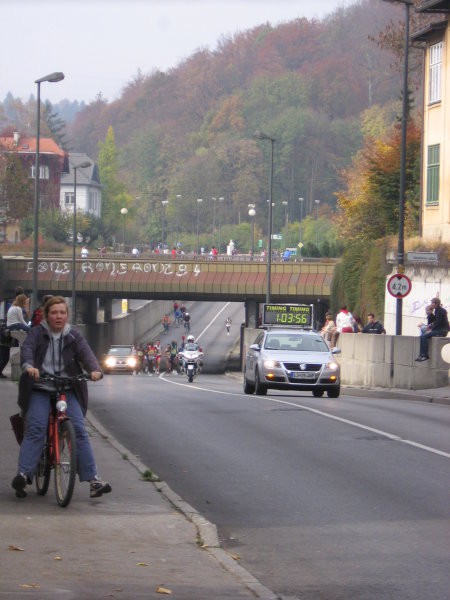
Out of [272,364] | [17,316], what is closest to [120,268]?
[272,364]

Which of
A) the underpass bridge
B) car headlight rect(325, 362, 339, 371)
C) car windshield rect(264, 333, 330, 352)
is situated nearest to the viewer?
car headlight rect(325, 362, 339, 371)

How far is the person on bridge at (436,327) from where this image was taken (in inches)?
1172

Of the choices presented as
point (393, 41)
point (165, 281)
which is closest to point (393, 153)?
point (393, 41)

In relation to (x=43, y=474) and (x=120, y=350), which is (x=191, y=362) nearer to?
(x=120, y=350)

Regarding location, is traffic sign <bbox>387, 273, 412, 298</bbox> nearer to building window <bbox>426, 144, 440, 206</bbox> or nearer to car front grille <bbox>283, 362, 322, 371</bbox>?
car front grille <bbox>283, 362, 322, 371</bbox>

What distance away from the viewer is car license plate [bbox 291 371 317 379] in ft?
89.9

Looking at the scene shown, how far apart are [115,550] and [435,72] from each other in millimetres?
40159

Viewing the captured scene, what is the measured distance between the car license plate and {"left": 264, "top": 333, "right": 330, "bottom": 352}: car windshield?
96cm

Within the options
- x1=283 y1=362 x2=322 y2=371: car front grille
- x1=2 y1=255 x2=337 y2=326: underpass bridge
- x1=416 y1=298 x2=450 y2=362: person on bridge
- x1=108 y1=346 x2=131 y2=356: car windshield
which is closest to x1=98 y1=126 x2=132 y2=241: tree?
x1=2 y1=255 x2=337 y2=326: underpass bridge

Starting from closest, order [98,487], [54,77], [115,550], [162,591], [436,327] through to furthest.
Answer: [162,591] < [115,550] < [98,487] < [436,327] < [54,77]

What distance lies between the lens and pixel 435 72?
46969mm

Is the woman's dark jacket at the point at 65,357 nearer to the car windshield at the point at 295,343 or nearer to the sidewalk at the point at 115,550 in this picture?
the sidewalk at the point at 115,550

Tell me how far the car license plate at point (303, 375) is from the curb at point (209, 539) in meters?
13.2

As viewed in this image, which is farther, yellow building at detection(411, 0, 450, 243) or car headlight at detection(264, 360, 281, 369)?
yellow building at detection(411, 0, 450, 243)
